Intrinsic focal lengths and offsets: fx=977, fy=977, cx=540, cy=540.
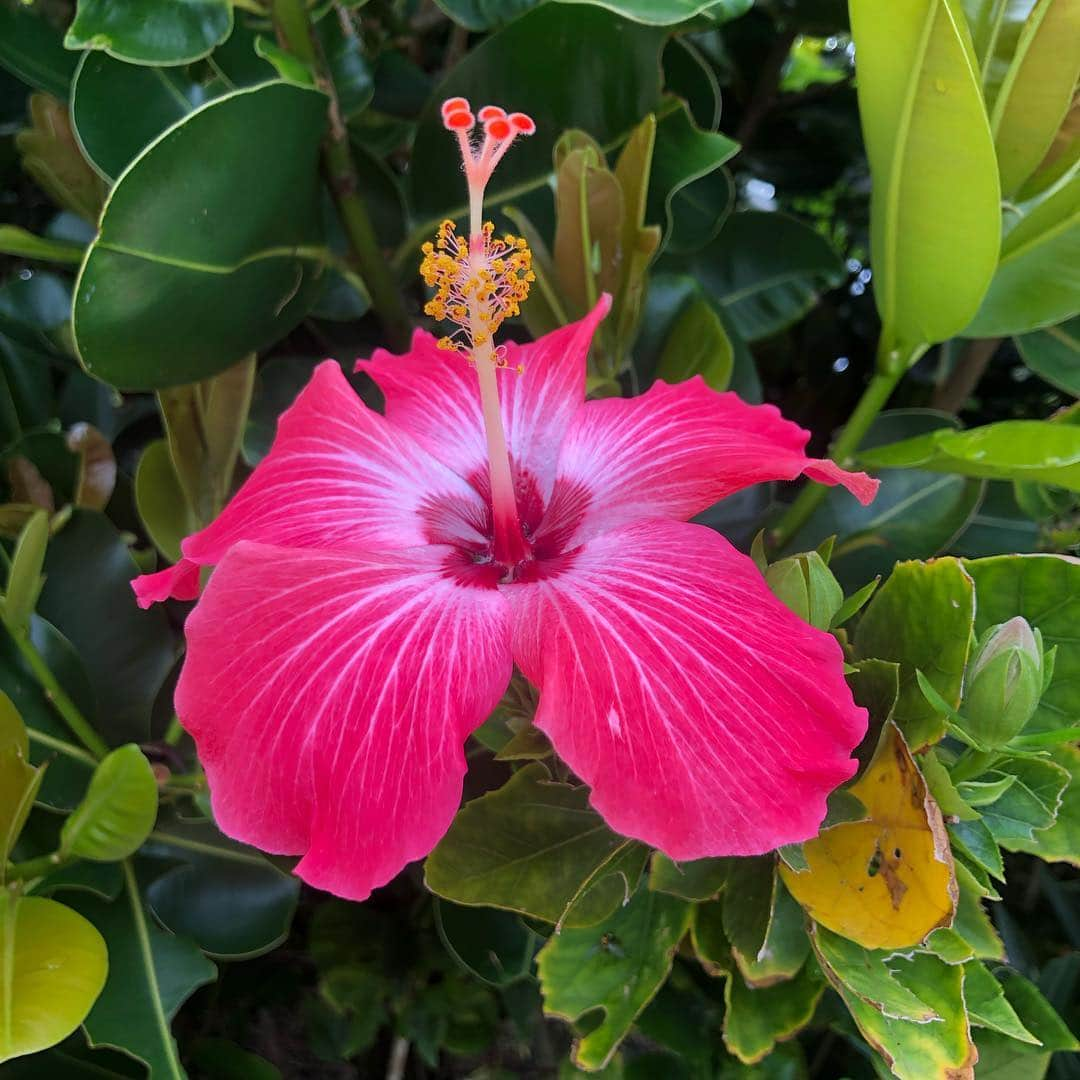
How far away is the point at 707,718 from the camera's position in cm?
48

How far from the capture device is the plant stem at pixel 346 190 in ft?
2.63

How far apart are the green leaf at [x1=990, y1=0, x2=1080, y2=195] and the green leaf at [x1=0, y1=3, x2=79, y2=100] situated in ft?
2.58

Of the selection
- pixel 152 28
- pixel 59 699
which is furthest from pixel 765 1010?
pixel 152 28

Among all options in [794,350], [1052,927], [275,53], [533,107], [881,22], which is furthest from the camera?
[794,350]

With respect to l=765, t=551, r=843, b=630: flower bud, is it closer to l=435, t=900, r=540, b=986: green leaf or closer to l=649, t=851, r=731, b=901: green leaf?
l=649, t=851, r=731, b=901: green leaf

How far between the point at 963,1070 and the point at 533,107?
0.77 meters

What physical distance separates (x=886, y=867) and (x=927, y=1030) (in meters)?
0.09

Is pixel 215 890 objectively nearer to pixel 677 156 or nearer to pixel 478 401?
pixel 478 401

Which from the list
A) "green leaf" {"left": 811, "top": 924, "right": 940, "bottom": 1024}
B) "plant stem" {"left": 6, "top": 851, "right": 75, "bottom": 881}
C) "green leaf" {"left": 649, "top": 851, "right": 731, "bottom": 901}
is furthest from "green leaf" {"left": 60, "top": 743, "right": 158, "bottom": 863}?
"green leaf" {"left": 811, "top": 924, "right": 940, "bottom": 1024}

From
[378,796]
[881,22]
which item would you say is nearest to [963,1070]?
[378,796]

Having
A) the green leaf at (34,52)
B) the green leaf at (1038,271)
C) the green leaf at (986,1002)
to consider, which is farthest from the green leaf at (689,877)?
the green leaf at (34,52)

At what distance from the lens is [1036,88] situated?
66cm

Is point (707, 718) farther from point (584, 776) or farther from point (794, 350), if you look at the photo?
point (794, 350)

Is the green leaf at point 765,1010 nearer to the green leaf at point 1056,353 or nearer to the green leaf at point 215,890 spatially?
the green leaf at point 215,890
